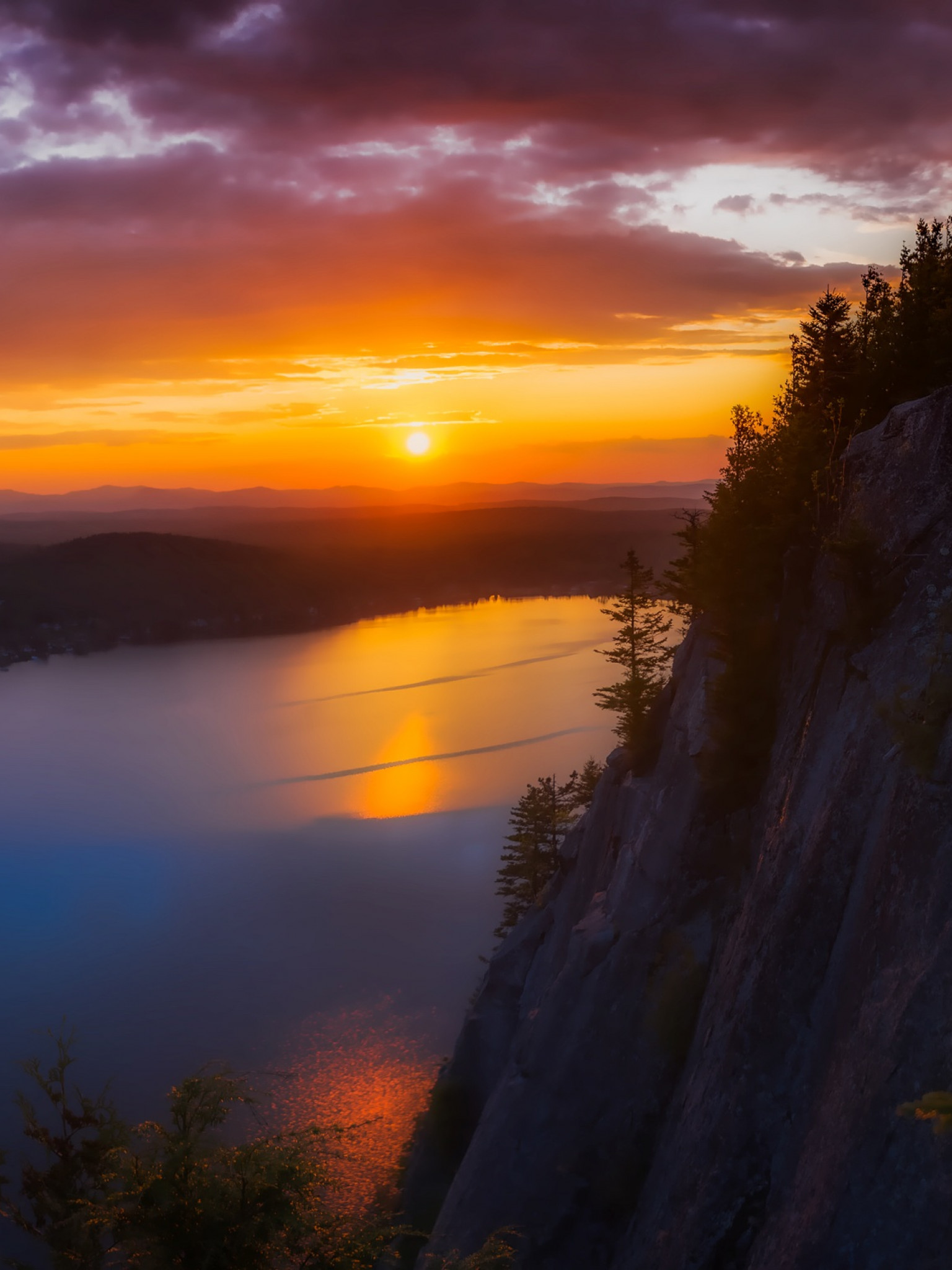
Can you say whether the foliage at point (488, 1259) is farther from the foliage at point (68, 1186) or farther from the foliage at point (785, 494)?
the foliage at point (785, 494)

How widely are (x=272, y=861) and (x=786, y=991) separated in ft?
169

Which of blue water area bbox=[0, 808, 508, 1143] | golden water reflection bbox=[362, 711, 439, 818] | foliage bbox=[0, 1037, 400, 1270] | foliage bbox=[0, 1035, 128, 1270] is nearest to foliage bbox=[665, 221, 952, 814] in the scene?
foliage bbox=[0, 1037, 400, 1270]

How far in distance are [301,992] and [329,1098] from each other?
8706mm

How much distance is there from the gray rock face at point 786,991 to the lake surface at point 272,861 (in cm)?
1107

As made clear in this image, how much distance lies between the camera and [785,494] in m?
16.2

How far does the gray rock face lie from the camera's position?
30.1 feet

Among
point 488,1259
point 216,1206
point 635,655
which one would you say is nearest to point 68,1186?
point 216,1206

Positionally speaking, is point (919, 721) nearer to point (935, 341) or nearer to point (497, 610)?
point (935, 341)

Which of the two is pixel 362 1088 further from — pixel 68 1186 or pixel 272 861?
pixel 272 861

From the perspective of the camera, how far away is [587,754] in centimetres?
7819

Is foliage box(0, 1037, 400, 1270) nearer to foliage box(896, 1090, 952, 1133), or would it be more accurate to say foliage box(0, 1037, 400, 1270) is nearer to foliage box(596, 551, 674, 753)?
foliage box(896, 1090, 952, 1133)

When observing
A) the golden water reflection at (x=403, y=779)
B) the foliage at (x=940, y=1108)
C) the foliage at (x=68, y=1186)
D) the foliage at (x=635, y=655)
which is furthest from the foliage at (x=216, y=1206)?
the golden water reflection at (x=403, y=779)

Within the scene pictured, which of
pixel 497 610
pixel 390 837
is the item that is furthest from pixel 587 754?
pixel 497 610

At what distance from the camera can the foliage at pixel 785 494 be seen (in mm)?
16156
